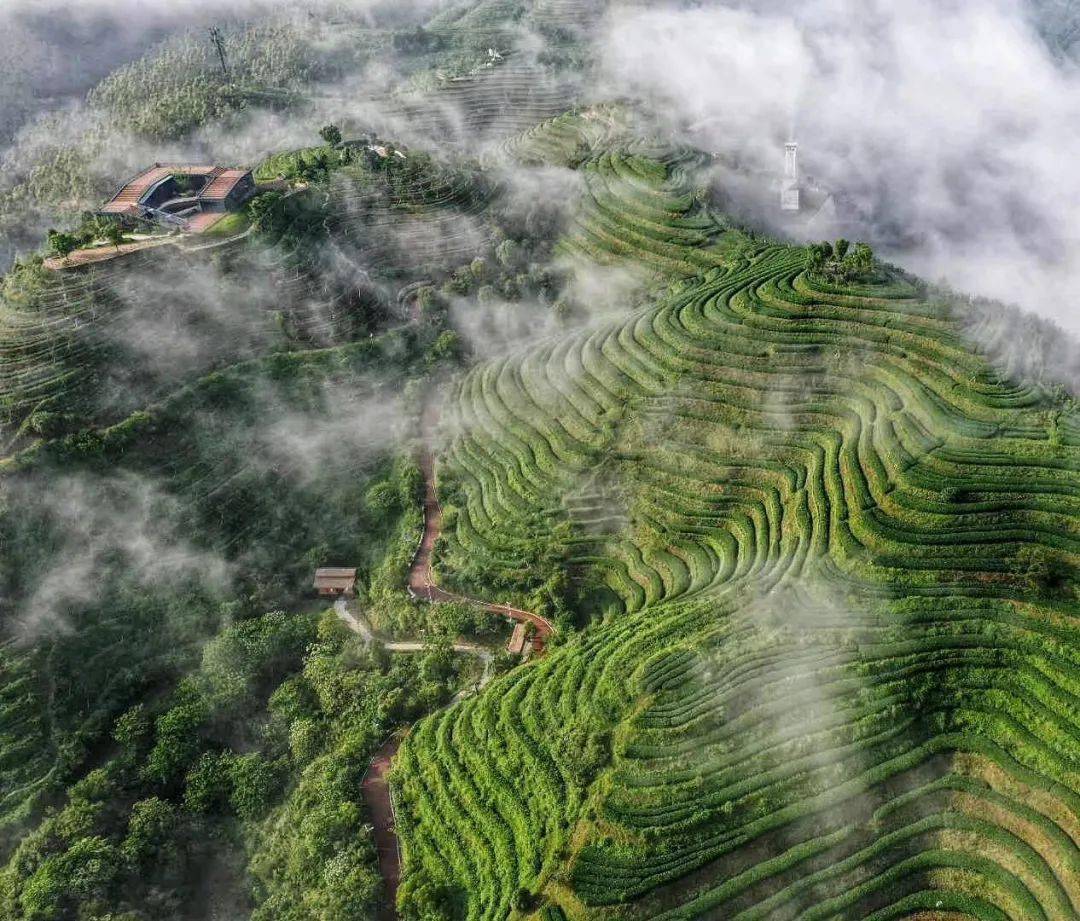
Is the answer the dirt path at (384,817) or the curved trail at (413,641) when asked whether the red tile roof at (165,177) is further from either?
the dirt path at (384,817)

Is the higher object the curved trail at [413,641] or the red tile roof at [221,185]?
the red tile roof at [221,185]

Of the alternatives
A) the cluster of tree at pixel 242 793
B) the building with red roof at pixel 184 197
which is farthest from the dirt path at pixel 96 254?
the cluster of tree at pixel 242 793

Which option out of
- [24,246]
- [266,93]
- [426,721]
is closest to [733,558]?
[426,721]

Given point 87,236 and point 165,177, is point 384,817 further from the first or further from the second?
point 165,177

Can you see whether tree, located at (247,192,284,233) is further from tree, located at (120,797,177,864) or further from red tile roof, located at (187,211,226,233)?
tree, located at (120,797,177,864)

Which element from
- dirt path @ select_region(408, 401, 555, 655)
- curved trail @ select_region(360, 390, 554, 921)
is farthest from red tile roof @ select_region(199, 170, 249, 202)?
dirt path @ select_region(408, 401, 555, 655)

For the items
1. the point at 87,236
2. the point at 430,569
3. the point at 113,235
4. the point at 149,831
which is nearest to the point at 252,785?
the point at 149,831
